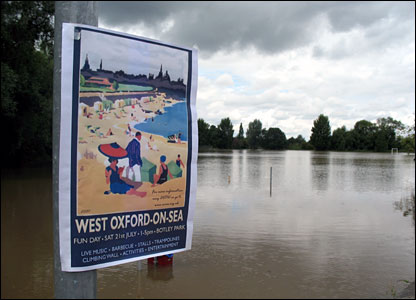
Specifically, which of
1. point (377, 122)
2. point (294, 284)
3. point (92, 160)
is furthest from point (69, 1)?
point (377, 122)

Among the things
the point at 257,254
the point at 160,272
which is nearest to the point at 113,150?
the point at 160,272

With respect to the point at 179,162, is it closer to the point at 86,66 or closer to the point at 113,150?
the point at 113,150

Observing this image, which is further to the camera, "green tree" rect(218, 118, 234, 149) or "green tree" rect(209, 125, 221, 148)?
"green tree" rect(218, 118, 234, 149)

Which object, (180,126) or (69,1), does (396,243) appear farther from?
(69,1)

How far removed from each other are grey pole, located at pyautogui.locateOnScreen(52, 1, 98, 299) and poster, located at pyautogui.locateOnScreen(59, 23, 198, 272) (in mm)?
34

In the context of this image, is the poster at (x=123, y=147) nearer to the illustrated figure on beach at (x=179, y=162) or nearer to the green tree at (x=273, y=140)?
the illustrated figure on beach at (x=179, y=162)

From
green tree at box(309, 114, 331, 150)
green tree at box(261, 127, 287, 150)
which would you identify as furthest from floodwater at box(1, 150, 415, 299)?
green tree at box(261, 127, 287, 150)

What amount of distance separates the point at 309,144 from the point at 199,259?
5554 inches

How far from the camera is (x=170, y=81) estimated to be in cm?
216

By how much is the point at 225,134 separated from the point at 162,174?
138m

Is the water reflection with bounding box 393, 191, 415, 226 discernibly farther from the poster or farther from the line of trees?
the line of trees

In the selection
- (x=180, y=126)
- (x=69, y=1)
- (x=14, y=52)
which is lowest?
(x=180, y=126)

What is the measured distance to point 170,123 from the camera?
7.17ft

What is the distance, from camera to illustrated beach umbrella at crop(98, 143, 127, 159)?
1963mm
